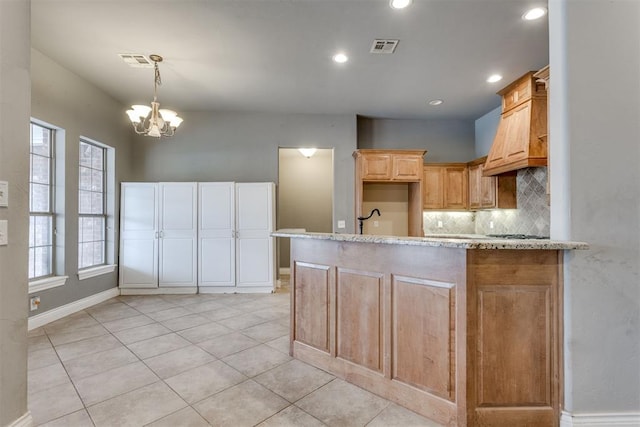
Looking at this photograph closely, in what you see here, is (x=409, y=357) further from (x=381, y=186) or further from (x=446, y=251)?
(x=381, y=186)

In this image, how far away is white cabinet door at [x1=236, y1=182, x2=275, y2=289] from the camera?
478 centimetres

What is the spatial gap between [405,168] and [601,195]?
11.6 feet

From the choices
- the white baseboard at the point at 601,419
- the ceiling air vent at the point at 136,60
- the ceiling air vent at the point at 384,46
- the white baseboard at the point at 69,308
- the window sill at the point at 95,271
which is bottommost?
the white baseboard at the point at 69,308

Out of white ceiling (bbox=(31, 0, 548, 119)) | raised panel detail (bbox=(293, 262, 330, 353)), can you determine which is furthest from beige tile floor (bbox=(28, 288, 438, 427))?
white ceiling (bbox=(31, 0, 548, 119))

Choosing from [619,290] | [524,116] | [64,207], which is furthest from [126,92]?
[619,290]

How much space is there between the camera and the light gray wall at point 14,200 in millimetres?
1515

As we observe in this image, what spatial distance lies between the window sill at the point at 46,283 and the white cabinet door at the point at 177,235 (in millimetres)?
1257

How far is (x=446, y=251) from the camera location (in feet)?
5.58

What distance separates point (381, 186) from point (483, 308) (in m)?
4.06

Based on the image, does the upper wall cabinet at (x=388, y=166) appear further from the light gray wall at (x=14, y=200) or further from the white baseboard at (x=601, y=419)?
the light gray wall at (x=14, y=200)

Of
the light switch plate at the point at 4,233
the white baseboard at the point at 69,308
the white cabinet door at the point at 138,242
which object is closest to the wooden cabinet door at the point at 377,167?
the white cabinet door at the point at 138,242

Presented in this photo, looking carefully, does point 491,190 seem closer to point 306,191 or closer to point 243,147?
point 306,191

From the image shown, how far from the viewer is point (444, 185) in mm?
5430

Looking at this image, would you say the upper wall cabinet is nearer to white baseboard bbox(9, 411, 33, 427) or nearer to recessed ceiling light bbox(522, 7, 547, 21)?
recessed ceiling light bbox(522, 7, 547, 21)
